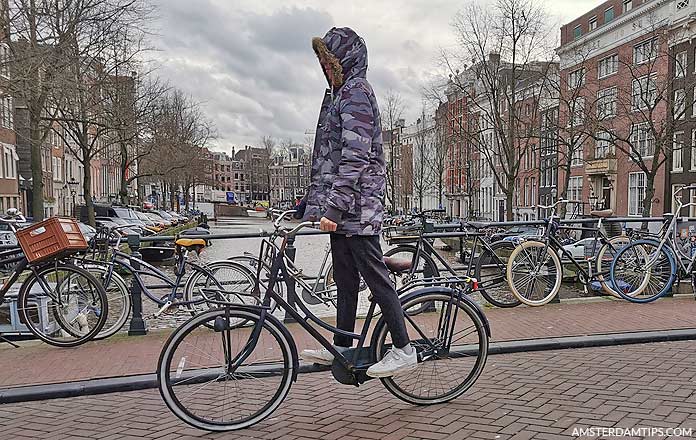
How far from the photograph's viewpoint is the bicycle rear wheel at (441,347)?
413cm

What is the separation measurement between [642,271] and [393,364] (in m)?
5.18

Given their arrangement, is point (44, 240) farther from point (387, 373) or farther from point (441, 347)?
point (441, 347)

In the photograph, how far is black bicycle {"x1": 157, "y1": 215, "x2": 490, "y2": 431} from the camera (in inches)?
146

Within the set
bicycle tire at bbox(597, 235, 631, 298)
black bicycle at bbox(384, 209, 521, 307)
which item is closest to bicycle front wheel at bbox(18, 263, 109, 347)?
black bicycle at bbox(384, 209, 521, 307)

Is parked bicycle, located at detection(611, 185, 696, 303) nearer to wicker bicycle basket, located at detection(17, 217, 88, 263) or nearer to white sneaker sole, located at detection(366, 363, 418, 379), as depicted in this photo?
white sneaker sole, located at detection(366, 363, 418, 379)

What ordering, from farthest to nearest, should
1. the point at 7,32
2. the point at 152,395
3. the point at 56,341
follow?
the point at 7,32
the point at 56,341
the point at 152,395

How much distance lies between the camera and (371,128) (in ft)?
12.3

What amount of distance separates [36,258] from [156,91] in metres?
25.1

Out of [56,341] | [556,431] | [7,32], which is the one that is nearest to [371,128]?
[556,431]

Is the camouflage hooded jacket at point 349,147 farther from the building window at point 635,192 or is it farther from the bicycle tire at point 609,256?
the building window at point 635,192

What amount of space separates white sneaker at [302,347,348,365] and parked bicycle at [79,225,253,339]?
2.23 meters

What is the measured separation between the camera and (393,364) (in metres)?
3.92

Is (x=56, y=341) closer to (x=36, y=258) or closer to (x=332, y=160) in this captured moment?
(x=36, y=258)

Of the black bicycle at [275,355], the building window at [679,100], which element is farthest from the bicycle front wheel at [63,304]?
the building window at [679,100]
